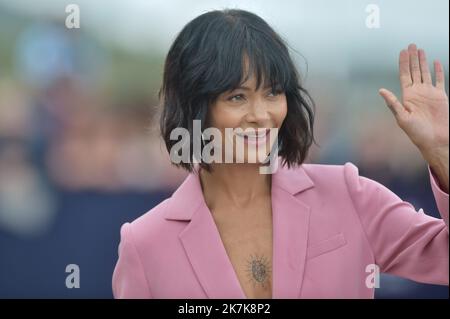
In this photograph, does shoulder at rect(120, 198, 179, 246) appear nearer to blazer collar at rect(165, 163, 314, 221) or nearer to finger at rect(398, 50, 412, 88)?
blazer collar at rect(165, 163, 314, 221)

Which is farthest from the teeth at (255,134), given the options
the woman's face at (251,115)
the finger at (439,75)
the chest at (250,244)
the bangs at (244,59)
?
the finger at (439,75)

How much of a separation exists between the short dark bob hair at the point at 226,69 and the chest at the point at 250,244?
16cm

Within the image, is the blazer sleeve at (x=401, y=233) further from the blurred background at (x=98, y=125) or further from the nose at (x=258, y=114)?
the blurred background at (x=98, y=125)

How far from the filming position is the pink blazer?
1.77 m

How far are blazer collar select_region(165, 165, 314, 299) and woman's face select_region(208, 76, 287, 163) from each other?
0.12m

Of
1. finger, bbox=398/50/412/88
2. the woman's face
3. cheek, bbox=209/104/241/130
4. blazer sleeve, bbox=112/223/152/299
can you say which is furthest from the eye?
blazer sleeve, bbox=112/223/152/299

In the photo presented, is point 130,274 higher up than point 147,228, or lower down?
lower down

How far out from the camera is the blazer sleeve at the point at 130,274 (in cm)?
184

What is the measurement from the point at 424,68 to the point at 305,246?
521 millimetres

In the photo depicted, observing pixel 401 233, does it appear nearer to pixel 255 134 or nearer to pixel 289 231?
pixel 289 231

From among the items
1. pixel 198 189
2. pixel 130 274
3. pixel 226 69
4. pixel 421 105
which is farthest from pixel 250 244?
pixel 421 105

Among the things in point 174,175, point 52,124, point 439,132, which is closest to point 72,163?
point 52,124

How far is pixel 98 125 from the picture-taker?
3.07m

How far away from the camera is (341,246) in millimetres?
1812
